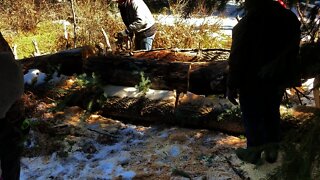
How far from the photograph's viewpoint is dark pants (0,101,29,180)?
3.32 meters

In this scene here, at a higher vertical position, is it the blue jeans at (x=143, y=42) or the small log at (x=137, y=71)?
the blue jeans at (x=143, y=42)

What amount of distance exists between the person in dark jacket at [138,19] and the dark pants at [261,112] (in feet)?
9.92

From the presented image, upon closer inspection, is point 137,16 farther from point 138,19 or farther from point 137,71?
point 137,71

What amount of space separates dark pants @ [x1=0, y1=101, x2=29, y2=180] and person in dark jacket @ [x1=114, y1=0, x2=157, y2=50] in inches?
136

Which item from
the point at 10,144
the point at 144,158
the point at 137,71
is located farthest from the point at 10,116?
the point at 137,71

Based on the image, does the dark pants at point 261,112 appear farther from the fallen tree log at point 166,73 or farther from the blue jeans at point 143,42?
the blue jeans at point 143,42

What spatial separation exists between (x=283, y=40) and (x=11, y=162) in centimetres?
237

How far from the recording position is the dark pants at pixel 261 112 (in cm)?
387

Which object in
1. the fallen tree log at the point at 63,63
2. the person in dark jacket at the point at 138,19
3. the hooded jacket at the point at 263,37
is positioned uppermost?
the hooded jacket at the point at 263,37

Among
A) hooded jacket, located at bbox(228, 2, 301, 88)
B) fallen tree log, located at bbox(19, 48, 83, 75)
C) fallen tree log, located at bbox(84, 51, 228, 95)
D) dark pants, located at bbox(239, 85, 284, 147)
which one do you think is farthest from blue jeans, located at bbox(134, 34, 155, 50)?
hooded jacket, located at bbox(228, 2, 301, 88)

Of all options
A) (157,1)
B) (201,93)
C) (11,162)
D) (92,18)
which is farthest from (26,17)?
(11,162)

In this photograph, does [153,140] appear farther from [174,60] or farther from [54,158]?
[174,60]

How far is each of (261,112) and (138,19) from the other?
3217 mm

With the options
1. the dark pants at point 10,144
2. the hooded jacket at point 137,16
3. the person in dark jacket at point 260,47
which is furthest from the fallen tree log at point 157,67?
the dark pants at point 10,144
